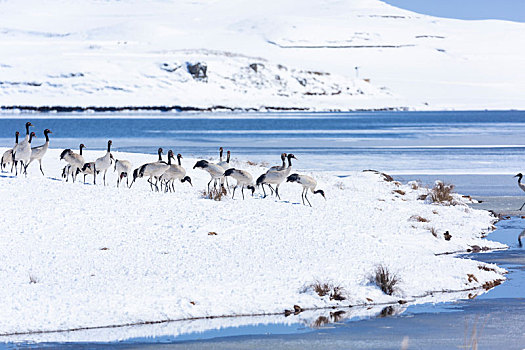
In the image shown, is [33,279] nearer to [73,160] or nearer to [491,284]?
[491,284]

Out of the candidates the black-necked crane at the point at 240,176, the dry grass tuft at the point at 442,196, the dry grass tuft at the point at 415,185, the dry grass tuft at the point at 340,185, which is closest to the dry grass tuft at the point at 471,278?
the black-necked crane at the point at 240,176

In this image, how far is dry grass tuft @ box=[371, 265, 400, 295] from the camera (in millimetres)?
13664

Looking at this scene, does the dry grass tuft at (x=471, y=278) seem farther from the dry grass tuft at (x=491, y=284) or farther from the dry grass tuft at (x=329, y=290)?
the dry grass tuft at (x=329, y=290)

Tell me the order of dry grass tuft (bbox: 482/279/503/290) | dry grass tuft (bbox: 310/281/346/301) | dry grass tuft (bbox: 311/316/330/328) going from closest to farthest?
dry grass tuft (bbox: 311/316/330/328)
dry grass tuft (bbox: 310/281/346/301)
dry grass tuft (bbox: 482/279/503/290)

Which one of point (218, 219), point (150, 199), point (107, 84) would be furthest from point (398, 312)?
point (107, 84)

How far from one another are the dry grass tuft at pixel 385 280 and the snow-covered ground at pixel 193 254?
0.11m

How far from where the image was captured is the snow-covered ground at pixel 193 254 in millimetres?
12438

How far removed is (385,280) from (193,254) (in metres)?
3.08

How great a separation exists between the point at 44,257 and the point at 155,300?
255 centimetres

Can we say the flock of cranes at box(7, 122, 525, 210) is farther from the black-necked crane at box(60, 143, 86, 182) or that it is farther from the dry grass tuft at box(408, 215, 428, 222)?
the dry grass tuft at box(408, 215, 428, 222)

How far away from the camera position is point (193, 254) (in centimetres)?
1487

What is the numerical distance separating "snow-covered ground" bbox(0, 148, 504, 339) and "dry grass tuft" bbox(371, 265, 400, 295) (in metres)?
0.11

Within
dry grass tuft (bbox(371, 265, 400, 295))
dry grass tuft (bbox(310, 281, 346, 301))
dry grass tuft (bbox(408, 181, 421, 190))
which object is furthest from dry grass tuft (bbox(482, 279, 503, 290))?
dry grass tuft (bbox(408, 181, 421, 190))

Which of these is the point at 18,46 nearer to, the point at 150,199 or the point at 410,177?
the point at 410,177
